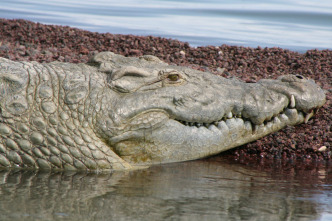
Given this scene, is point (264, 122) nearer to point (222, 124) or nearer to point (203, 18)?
point (222, 124)

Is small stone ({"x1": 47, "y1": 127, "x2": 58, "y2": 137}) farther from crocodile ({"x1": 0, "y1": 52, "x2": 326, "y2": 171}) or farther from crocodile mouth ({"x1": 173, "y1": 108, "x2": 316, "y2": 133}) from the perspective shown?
crocodile mouth ({"x1": 173, "y1": 108, "x2": 316, "y2": 133})

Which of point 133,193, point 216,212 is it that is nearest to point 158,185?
point 133,193

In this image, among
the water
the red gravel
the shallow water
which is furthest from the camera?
the water

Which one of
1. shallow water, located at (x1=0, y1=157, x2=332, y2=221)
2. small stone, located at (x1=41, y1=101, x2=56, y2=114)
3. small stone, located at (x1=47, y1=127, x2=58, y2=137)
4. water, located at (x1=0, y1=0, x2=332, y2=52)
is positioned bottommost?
shallow water, located at (x1=0, y1=157, x2=332, y2=221)

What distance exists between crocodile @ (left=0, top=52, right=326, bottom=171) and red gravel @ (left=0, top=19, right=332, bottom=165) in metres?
0.40

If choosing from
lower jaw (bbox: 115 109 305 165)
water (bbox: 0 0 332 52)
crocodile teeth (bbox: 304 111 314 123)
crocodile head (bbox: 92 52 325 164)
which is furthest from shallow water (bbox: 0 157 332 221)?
water (bbox: 0 0 332 52)

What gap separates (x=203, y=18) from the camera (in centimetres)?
1573

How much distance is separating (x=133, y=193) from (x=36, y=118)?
111 centimetres

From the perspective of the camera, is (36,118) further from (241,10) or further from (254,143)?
(241,10)

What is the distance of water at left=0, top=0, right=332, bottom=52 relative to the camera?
1195 centimetres

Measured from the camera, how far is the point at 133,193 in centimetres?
368

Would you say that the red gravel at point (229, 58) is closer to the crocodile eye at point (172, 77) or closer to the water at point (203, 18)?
the crocodile eye at point (172, 77)

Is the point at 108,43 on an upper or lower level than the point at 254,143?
upper

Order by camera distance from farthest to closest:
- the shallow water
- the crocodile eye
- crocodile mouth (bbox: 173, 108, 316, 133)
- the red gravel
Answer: the red gravel, crocodile mouth (bbox: 173, 108, 316, 133), the crocodile eye, the shallow water
